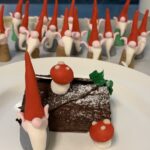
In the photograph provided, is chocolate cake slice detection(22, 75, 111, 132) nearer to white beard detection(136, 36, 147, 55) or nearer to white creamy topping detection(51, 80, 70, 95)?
white creamy topping detection(51, 80, 70, 95)

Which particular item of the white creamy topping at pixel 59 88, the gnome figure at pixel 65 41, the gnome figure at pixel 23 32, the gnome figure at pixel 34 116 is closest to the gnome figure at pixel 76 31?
the gnome figure at pixel 65 41

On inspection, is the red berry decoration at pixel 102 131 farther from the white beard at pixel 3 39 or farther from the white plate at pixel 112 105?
the white beard at pixel 3 39

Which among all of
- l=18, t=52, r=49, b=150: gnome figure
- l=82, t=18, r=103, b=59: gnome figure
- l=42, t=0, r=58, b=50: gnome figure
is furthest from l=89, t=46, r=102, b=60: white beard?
l=18, t=52, r=49, b=150: gnome figure

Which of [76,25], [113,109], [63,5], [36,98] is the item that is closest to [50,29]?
[76,25]

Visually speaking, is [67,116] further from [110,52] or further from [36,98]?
[110,52]

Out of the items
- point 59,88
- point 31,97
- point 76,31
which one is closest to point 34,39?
point 76,31

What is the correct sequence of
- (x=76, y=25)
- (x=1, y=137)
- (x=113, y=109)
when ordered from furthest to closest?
(x=76, y=25) < (x=113, y=109) < (x=1, y=137)
